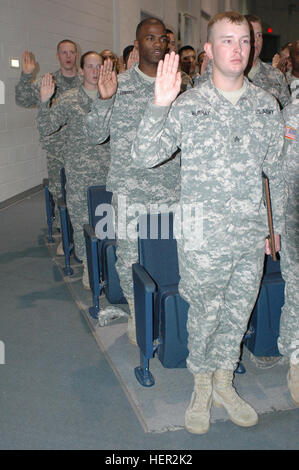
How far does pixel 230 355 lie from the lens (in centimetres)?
177

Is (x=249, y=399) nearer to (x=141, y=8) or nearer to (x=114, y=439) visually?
(x=114, y=439)

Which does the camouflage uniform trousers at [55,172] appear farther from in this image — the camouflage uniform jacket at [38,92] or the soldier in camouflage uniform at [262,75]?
the soldier in camouflage uniform at [262,75]

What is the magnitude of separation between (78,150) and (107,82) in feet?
3.83

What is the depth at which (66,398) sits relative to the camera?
6.37 feet

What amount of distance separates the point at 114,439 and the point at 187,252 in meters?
0.77

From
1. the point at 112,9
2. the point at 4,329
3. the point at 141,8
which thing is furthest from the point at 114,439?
the point at 141,8

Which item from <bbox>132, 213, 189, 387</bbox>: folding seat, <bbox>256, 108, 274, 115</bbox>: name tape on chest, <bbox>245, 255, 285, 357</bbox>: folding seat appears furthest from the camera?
<bbox>245, 255, 285, 357</bbox>: folding seat

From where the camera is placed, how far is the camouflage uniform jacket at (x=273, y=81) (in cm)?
268

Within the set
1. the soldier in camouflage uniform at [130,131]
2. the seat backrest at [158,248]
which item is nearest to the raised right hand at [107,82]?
the soldier in camouflage uniform at [130,131]

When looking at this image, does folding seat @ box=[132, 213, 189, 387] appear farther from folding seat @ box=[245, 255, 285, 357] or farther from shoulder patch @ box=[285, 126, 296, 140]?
shoulder patch @ box=[285, 126, 296, 140]

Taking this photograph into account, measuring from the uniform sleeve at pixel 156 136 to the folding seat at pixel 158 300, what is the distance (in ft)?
1.50

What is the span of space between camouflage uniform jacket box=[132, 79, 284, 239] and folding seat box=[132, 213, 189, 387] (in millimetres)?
383

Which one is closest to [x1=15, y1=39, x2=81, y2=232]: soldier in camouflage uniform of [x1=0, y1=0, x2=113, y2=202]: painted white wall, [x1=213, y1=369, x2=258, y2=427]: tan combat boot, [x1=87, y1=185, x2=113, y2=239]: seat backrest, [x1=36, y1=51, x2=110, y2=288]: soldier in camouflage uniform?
[x1=36, y1=51, x2=110, y2=288]: soldier in camouflage uniform

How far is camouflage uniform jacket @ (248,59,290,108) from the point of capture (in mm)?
2684
